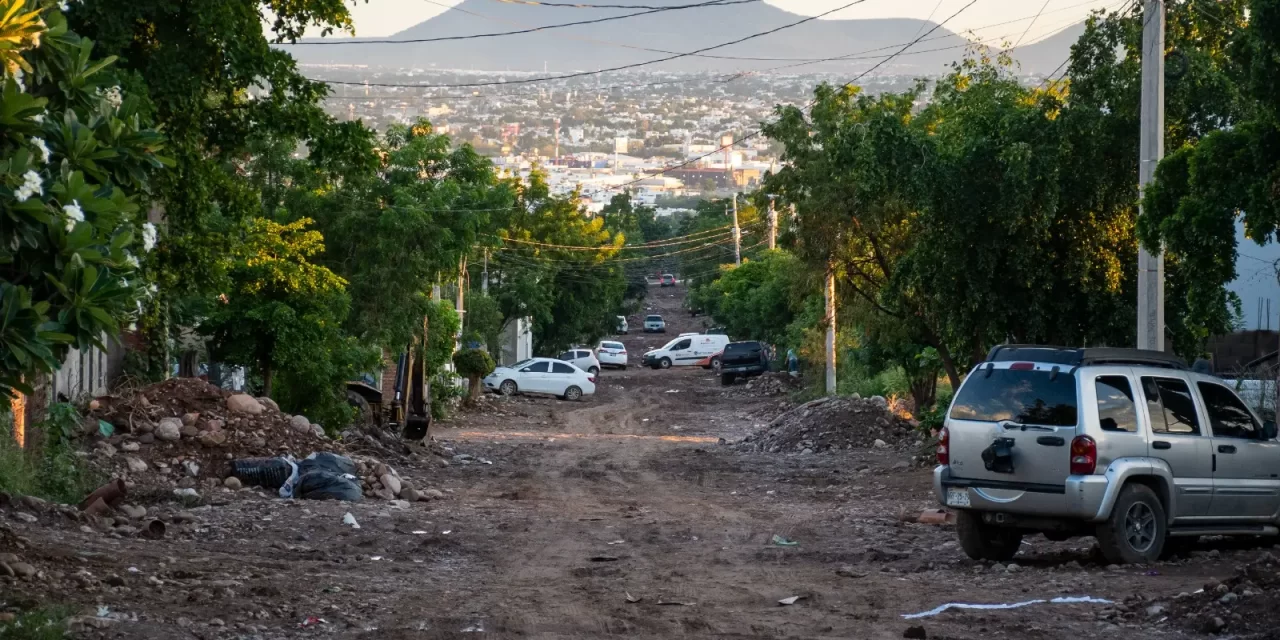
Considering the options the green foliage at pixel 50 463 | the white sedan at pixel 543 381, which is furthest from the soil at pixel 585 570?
the white sedan at pixel 543 381

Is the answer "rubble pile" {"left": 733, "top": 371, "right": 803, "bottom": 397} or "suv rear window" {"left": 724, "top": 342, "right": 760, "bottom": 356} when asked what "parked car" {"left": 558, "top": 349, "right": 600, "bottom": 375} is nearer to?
"suv rear window" {"left": 724, "top": 342, "right": 760, "bottom": 356}

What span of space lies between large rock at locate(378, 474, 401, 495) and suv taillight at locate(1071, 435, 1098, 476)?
10.9 metres

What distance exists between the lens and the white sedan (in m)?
49.5

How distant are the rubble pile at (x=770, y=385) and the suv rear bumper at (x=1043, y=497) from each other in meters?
36.9

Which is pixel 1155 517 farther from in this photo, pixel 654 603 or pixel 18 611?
pixel 18 611

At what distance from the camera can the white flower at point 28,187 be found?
726 cm

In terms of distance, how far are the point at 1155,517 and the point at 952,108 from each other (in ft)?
43.7

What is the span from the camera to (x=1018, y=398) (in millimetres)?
11703

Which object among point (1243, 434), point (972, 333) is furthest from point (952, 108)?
point (1243, 434)

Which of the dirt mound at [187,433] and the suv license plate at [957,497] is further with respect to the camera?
the dirt mound at [187,433]

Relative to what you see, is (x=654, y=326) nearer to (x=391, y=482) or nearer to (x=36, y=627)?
(x=391, y=482)

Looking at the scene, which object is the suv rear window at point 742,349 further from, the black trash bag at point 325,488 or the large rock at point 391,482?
the black trash bag at point 325,488

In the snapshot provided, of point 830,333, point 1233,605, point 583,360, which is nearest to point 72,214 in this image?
point 1233,605

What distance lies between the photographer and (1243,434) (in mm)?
12242
